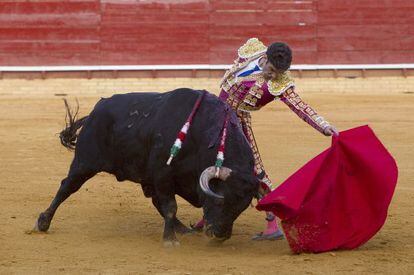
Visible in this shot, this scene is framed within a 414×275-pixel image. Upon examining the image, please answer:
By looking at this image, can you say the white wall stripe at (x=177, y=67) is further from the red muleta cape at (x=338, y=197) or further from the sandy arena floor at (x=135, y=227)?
the red muleta cape at (x=338, y=197)

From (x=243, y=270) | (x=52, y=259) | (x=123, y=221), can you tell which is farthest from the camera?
(x=123, y=221)

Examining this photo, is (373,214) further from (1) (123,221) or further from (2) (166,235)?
(1) (123,221)

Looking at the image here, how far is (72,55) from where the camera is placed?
1452cm

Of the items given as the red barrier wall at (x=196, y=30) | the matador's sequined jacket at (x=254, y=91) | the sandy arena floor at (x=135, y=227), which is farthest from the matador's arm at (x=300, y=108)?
the red barrier wall at (x=196, y=30)

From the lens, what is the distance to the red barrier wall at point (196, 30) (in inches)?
572

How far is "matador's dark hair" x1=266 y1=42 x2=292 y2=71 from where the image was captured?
494cm

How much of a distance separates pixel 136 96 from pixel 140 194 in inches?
63.1

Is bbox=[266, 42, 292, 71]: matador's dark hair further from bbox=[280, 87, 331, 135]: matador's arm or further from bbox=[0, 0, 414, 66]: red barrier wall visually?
bbox=[0, 0, 414, 66]: red barrier wall

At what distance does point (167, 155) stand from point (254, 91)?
0.55m

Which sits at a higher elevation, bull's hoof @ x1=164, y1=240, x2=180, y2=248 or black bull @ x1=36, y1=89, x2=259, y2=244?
black bull @ x1=36, y1=89, x2=259, y2=244

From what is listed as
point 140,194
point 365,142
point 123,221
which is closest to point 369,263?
point 365,142

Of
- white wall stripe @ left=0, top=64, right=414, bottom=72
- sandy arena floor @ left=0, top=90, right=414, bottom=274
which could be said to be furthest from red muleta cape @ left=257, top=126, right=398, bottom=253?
white wall stripe @ left=0, top=64, right=414, bottom=72

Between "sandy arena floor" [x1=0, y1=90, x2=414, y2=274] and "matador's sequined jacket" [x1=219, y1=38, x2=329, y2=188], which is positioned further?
"matador's sequined jacket" [x1=219, y1=38, x2=329, y2=188]

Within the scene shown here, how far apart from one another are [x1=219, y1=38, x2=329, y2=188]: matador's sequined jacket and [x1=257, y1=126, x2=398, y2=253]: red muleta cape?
21 cm
